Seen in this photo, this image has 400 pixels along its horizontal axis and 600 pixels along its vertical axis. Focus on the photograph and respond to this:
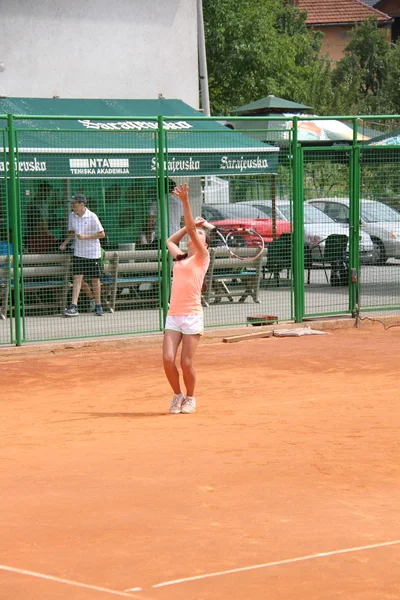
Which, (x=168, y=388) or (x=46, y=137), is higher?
(x=46, y=137)

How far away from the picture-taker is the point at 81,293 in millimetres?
15953

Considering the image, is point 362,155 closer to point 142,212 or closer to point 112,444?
point 142,212

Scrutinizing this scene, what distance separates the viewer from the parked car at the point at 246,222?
55.3 ft

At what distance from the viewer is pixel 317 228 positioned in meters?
17.3

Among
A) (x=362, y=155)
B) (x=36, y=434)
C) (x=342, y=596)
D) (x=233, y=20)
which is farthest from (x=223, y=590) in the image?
(x=233, y=20)

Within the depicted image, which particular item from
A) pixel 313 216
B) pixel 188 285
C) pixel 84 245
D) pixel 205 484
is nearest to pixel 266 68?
pixel 313 216

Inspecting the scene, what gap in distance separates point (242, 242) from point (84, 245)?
2508mm

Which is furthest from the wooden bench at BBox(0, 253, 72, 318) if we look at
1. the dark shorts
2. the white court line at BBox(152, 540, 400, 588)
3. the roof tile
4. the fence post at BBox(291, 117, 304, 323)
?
the roof tile

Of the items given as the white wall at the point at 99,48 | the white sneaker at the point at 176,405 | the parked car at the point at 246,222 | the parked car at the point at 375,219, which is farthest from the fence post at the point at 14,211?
the white wall at the point at 99,48

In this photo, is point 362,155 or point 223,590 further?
point 362,155

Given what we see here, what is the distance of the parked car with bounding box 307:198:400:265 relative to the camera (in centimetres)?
1745

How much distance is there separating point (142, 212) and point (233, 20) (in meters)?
31.4

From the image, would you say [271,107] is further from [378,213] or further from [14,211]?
[14,211]

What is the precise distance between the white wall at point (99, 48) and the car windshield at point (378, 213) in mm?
7377
